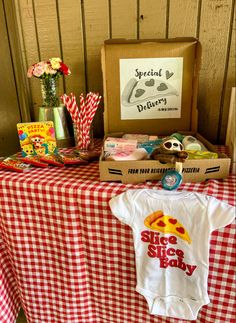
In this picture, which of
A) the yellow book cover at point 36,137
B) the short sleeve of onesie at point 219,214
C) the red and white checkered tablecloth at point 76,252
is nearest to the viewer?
the short sleeve of onesie at point 219,214

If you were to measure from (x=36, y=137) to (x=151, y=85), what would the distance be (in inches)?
20.3

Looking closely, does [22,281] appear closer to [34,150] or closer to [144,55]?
[34,150]

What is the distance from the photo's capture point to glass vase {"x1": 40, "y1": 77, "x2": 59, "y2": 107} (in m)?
1.01

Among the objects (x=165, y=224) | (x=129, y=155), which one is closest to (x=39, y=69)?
(x=129, y=155)

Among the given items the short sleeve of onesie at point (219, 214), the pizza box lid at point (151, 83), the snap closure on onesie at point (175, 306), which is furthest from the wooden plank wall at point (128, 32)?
the snap closure on onesie at point (175, 306)

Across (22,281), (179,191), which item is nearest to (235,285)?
(179,191)

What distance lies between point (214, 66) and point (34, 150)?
86 cm

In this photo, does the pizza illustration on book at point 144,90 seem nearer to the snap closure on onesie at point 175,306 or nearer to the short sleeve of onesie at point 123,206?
the short sleeve of onesie at point 123,206

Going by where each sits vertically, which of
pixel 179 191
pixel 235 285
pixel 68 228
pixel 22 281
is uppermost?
pixel 179 191

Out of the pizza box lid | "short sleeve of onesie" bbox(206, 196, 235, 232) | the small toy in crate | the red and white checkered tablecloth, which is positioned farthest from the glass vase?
"short sleeve of onesie" bbox(206, 196, 235, 232)

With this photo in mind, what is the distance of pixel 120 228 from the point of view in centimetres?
76

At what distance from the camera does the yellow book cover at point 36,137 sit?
36.4 inches

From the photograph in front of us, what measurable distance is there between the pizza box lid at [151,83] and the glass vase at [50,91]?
0.72 ft

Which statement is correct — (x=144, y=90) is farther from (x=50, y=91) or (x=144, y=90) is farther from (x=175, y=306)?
(x=175, y=306)
